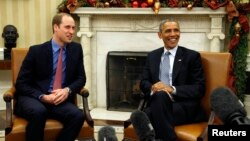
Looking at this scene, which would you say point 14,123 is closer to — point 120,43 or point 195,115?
point 195,115

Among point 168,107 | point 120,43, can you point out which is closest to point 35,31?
point 120,43

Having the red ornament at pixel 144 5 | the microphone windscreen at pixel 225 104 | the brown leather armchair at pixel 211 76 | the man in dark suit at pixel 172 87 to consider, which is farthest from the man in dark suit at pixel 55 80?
the microphone windscreen at pixel 225 104

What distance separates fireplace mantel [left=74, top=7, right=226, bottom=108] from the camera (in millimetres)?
3971

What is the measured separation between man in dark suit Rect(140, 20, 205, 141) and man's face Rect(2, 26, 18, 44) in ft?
6.50

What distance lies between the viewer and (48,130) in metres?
2.45

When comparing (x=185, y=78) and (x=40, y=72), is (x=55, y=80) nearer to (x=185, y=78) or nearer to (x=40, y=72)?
(x=40, y=72)

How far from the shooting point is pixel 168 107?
242cm

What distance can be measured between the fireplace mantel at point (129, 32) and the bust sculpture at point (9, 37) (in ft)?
2.34

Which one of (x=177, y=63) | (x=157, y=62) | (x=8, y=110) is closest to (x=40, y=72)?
(x=8, y=110)

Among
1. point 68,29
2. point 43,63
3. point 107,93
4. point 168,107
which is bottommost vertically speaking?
point 107,93

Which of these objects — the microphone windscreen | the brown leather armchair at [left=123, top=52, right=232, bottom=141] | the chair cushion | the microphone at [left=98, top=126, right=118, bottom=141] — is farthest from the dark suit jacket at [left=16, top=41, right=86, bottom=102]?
the microphone windscreen

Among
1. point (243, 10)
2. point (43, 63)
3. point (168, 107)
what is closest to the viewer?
point (168, 107)

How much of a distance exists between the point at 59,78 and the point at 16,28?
1.88m

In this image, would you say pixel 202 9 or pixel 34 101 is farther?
pixel 202 9
